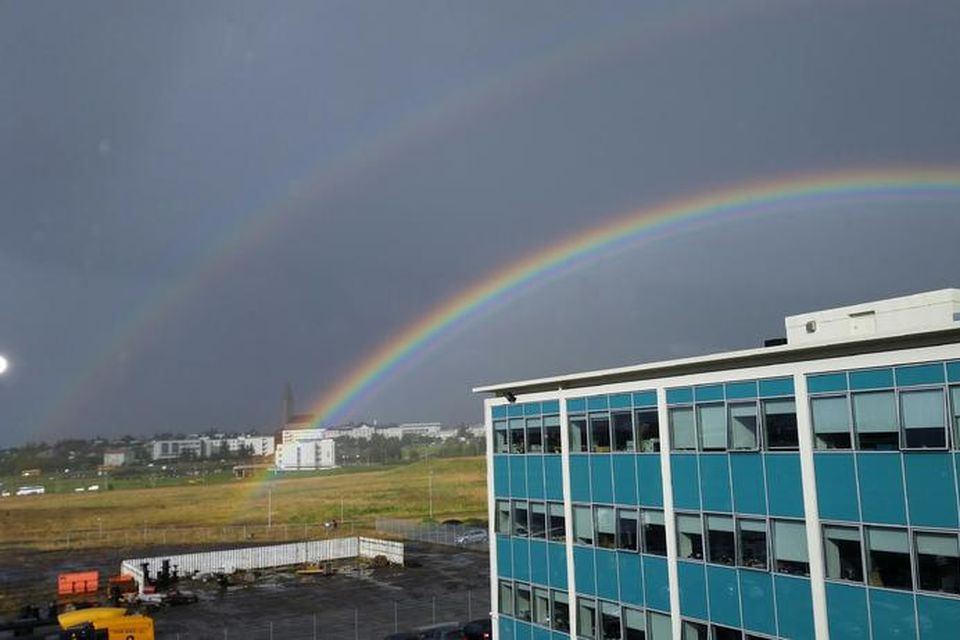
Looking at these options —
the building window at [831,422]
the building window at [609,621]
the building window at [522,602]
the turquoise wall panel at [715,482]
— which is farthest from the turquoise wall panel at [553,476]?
the building window at [831,422]

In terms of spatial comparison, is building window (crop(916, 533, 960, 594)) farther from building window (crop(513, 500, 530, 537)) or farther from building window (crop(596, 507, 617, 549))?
building window (crop(513, 500, 530, 537))

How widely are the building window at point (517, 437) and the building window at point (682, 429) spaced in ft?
27.9

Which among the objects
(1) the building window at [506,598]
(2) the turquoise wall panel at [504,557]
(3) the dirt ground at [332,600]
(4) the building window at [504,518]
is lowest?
(3) the dirt ground at [332,600]

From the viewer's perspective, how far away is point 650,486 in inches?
976

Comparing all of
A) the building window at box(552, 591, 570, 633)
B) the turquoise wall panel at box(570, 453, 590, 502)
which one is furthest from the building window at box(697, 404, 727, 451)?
the building window at box(552, 591, 570, 633)

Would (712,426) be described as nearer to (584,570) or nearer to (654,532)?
(654,532)

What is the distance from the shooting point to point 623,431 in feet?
86.3

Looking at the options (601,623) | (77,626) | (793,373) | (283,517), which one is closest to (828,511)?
(793,373)

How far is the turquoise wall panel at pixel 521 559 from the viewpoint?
3056cm

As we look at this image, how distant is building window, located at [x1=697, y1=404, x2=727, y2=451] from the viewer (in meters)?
22.4

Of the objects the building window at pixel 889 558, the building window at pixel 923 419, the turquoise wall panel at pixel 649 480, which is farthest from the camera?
the turquoise wall panel at pixel 649 480

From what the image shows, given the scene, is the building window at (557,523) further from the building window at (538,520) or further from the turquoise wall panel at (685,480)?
the turquoise wall panel at (685,480)

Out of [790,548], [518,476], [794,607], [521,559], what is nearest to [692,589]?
[794,607]

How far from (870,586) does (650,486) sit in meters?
7.40
